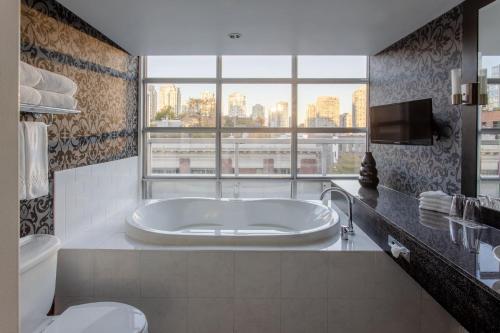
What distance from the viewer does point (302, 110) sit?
400cm

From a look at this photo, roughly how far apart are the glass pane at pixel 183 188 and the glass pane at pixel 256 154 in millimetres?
282

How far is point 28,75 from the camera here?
148cm

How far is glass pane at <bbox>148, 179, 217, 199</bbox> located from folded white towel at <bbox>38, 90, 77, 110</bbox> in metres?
2.29

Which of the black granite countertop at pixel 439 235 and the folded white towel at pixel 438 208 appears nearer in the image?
the black granite countertop at pixel 439 235

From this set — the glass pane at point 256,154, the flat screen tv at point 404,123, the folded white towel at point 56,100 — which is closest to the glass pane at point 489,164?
the flat screen tv at point 404,123

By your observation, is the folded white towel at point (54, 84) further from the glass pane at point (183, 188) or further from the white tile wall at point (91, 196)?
the glass pane at point (183, 188)

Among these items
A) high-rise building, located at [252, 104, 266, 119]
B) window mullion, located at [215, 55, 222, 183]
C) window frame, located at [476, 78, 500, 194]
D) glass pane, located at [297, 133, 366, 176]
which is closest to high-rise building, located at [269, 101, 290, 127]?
high-rise building, located at [252, 104, 266, 119]

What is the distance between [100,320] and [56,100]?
116 centimetres

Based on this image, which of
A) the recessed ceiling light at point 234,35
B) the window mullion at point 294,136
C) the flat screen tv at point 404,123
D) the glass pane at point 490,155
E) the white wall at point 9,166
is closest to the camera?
the white wall at point 9,166

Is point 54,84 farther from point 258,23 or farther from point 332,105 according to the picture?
point 332,105

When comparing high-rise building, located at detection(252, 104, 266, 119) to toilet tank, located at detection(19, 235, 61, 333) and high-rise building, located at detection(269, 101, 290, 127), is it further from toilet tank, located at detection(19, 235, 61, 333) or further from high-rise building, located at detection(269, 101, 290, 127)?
toilet tank, located at detection(19, 235, 61, 333)

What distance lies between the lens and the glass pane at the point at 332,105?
13.1 ft

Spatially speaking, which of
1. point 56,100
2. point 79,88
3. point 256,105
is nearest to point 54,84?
point 56,100

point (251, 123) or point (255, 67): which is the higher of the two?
point (255, 67)
